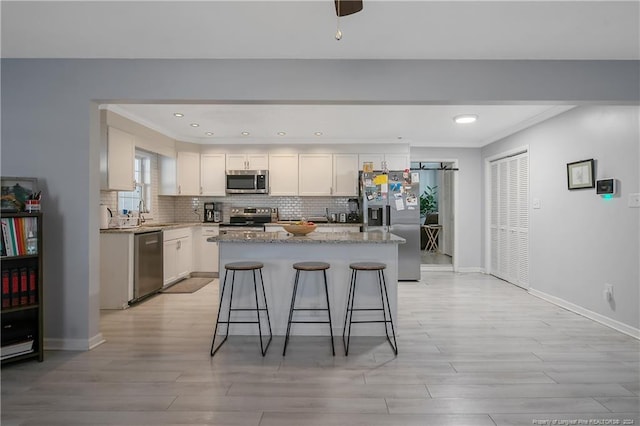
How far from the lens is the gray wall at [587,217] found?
3529 mm

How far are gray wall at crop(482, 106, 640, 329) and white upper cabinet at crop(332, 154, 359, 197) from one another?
2.61m

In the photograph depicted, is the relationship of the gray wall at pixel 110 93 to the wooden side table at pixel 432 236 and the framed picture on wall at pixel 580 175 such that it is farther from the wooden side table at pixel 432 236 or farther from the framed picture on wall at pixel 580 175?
the wooden side table at pixel 432 236

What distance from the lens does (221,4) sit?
2299 millimetres

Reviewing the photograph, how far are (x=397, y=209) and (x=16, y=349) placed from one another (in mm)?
4925

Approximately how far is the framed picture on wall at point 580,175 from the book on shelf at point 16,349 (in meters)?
5.30

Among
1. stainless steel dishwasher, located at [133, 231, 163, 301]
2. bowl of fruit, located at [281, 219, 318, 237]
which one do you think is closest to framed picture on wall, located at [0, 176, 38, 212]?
stainless steel dishwasher, located at [133, 231, 163, 301]

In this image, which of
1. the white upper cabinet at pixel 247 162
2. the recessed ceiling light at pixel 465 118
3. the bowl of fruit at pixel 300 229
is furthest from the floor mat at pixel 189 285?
the recessed ceiling light at pixel 465 118

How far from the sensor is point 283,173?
6.52 meters

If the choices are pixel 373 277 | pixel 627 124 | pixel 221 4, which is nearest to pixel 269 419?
pixel 373 277

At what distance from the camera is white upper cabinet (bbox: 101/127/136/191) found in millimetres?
4363

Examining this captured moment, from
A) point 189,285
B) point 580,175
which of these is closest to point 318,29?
point 580,175

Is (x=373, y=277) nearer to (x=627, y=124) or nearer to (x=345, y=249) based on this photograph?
(x=345, y=249)

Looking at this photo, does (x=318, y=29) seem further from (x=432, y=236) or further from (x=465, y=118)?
(x=432, y=236)

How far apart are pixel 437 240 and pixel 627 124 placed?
265 inches
